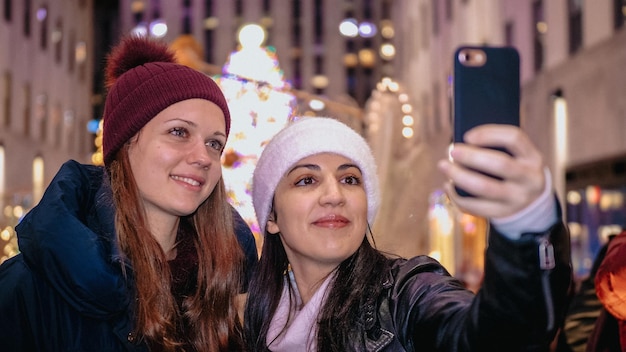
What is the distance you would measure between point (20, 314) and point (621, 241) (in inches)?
95.3

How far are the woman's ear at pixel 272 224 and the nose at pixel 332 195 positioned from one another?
15.1 inches

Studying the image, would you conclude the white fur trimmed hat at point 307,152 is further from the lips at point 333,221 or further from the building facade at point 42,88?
the building facade at point 42,88

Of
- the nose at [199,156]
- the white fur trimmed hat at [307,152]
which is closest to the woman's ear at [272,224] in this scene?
the white fur trimmed hat at [307,152]

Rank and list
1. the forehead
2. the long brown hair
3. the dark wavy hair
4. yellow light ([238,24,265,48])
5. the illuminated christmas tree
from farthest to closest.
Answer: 1. yellow light ([238,24,265,48])
2. the illuminated christmas tree
3. the forehead
4. the long brown hair
5. the dark wavy hair

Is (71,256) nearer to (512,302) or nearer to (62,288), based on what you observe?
(62,288)

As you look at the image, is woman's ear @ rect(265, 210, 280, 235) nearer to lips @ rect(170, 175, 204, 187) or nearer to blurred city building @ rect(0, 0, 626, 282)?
lips @ rect(170, 175, 204, 187)

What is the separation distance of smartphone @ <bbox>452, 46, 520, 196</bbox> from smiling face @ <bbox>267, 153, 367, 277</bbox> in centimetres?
124

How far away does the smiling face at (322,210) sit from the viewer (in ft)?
9.10

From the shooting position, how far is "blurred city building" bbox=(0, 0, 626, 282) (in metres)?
6.38

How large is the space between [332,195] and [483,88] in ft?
4.09

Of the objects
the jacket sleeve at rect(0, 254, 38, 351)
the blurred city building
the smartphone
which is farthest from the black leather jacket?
the jacket sleeve at rect(0, 254, 38, 351)

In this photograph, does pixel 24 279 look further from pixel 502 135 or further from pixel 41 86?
pixel 41 86

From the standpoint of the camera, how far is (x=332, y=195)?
276cm

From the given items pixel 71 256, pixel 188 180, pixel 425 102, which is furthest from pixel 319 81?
pixel 71 256
